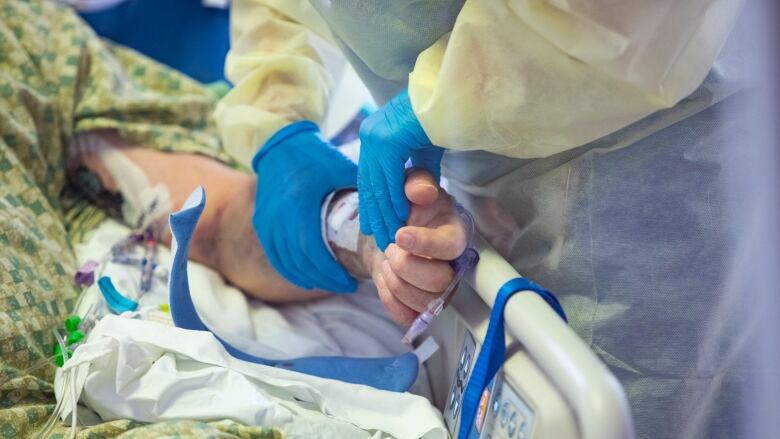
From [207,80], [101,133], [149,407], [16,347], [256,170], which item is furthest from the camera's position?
[207,80]

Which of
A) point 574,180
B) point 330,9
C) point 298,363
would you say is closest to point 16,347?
point 298,363

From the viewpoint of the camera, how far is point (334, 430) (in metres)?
0.90

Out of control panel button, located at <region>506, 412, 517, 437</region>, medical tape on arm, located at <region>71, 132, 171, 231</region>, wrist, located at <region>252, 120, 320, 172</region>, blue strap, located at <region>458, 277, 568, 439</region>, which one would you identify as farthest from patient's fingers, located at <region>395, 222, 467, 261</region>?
medical tape on arm, located at <region>71, 132, 171, 231</region>

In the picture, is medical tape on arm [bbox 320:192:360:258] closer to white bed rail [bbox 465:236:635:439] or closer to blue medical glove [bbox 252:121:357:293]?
blue medical glove [bbox 252:121:357:293]

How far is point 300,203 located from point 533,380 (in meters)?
0.54

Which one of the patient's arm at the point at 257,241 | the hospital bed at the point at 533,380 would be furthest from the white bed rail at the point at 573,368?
the patient's arm at the point at 257,241

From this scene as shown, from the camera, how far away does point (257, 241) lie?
4.36 ft

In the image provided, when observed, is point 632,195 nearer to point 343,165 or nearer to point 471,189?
point 471,189

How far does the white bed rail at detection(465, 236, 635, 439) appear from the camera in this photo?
2.13 feet

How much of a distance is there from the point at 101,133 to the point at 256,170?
43 centimetres

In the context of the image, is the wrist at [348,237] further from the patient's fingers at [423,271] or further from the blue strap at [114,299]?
the blue strap at [114,299]

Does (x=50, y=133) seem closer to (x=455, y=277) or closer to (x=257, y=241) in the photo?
(x=257, y=241)

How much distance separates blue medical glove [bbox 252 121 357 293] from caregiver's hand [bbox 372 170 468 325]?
0.68 feet

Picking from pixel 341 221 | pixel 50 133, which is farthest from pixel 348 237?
pixel 50 133
